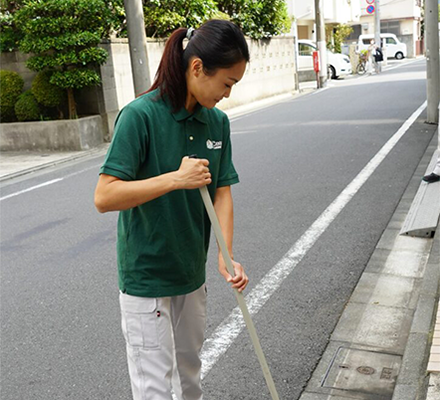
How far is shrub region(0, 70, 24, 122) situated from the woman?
1097cm

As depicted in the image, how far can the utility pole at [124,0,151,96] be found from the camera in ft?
38.9

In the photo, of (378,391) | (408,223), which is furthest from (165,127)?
(408,223)

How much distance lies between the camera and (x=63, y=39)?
11703mm

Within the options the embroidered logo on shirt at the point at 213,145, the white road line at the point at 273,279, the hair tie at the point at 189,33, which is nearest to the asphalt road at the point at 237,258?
the white road line at the point at 273,279

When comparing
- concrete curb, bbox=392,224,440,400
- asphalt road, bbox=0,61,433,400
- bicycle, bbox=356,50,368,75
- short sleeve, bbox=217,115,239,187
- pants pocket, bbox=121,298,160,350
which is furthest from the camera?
bicycle, bbox=356,50,368,75

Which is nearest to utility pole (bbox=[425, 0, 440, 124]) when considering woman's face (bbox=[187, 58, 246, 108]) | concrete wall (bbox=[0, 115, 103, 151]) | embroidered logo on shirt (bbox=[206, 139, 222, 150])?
concrete wall (bbox=[0, 115, 103, 151])

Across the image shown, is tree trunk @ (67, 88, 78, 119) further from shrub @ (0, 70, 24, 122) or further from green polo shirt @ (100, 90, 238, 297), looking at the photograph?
green polo shirt @ (100, 90, 238, 297)

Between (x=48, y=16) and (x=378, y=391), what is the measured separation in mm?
10517

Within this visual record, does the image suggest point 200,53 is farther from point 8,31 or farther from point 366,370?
point 8,31

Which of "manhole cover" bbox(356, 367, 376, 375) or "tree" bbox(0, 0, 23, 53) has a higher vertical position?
"tree" bbox(0, 0, 23, 53)

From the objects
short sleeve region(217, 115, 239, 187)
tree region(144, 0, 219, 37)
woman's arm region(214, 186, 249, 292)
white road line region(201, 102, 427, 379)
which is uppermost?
tree region(144, 0, 219, 37)

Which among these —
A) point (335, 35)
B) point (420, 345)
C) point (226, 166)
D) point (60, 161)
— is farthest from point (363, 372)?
point (335, 35)

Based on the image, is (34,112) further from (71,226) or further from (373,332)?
(373,332)

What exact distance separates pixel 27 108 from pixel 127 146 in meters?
10.8
